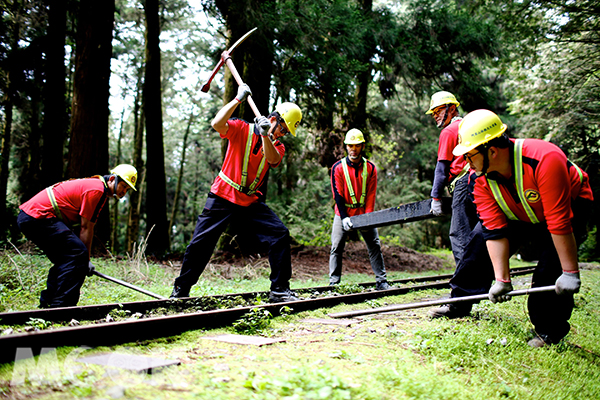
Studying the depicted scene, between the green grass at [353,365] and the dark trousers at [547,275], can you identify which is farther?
the dark trousers at [547,275]

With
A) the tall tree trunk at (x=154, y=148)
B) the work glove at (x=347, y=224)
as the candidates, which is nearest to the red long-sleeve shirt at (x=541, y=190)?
the work glove at (x=347, y=224)

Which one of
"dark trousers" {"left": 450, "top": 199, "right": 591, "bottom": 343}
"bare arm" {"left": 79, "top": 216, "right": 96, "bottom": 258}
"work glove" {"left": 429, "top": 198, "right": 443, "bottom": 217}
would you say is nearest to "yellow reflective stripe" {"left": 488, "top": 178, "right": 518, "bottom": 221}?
"dark trousers" {"left": 450, "top": 199, "right": 591, "bottom": 343}

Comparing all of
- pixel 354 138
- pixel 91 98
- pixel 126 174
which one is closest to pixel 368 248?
pixel 354 138

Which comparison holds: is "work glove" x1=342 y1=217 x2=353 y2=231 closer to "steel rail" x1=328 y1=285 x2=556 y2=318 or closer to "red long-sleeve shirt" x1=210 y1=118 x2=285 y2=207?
"red long-sleeve shirt" x1=210 y1=118 x2=285 y2=207

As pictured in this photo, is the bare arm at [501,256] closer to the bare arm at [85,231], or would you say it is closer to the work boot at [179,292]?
the work boot at [179,292]

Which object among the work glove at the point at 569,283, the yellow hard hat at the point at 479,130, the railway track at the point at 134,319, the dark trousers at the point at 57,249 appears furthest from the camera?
the dark trousers at the point at 57,249

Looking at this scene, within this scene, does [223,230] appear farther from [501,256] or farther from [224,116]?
[501,256]

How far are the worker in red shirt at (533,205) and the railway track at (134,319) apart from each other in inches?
88.7

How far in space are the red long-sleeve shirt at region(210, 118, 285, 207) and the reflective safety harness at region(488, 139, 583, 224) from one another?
2474mm

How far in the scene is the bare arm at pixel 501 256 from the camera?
3.61 metres

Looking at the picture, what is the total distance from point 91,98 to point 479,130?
947 centimetres

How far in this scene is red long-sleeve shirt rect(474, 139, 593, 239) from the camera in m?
3.14

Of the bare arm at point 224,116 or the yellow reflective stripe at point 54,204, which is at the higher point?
the bare arm at point 224,116

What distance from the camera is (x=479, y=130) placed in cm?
339
